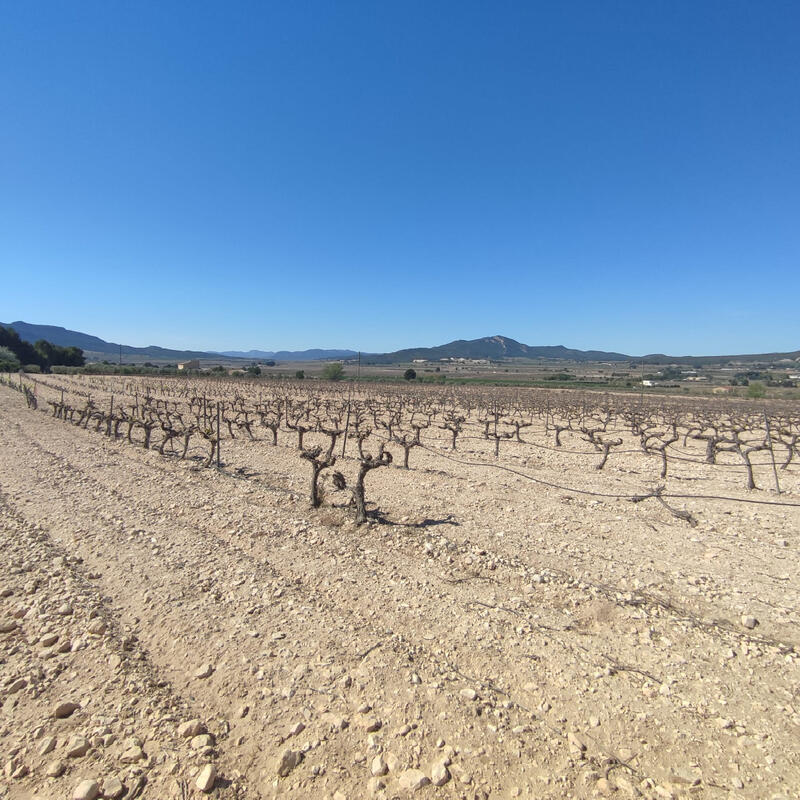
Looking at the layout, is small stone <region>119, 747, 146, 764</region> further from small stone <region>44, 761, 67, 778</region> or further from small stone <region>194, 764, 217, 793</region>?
small stone <region>194, 764, 217, 793</region>

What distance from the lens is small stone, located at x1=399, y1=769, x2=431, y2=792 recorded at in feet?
9.48

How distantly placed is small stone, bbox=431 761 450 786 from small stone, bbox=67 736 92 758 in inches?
97.0

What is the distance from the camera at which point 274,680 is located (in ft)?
12.4

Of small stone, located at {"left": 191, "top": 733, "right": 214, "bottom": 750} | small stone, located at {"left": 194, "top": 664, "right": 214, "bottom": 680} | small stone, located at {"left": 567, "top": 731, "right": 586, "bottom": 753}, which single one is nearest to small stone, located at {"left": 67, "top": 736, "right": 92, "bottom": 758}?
small stone, located at {"left": 191, "top": 733, "right": 214, "bottom": 750}

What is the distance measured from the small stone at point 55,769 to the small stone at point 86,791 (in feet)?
0.69

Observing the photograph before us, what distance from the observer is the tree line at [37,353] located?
258 feet

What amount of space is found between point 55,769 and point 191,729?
0.83 meters

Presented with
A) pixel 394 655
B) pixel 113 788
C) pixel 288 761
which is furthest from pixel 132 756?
pixel 394 655

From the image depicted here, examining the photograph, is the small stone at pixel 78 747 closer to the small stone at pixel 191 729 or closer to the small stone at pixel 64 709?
the small stone at pixel 64 709

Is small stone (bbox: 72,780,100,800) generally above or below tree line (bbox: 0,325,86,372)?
below

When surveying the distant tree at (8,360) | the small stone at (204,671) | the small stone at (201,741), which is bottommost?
the small stone at (201,741)

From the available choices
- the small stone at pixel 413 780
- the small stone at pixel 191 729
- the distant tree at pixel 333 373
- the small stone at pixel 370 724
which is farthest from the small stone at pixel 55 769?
the distant tree at pixel 333 373

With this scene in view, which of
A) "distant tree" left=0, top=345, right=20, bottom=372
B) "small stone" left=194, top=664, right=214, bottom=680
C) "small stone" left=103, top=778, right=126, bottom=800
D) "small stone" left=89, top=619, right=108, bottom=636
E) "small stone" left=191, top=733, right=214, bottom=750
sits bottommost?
"small stone" left=103, top=778, right=126, bottom=800

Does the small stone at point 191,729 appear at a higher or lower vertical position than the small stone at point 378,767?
higher
